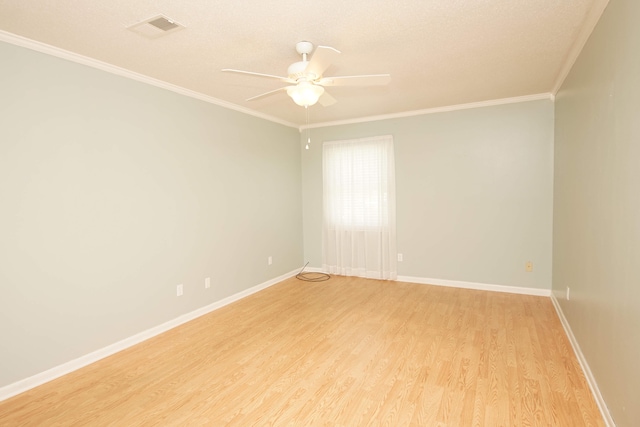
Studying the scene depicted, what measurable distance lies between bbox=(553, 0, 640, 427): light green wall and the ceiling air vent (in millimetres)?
2558

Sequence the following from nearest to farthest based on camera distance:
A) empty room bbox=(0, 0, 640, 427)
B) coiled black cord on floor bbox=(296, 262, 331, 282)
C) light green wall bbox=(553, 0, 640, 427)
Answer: light green wall bbox=(553, 0, 640, 427) → empty room bbox=(0, 0, 640, 427) → coiled black cord on floor bbox=(296, 262, 331, 282)

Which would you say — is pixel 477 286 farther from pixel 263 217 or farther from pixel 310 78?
pixel 310 78

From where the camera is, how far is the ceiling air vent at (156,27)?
85.3 inches

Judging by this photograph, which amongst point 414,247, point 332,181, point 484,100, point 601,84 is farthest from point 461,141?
point 601,84

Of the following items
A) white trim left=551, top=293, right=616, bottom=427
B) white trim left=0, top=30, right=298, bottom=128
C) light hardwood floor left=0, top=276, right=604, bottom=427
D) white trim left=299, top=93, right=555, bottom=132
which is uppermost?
white trim left=299, top=93, right=555, bottom=132

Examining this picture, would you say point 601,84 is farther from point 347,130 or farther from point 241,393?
point 347,130

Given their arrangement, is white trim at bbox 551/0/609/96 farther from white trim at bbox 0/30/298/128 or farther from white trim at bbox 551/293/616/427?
white trim at bbox 0/30/298/128

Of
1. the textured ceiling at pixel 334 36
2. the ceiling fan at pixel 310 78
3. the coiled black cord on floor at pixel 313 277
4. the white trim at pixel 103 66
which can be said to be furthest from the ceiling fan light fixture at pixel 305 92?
the coiled black cord on floor at pixel 313 277

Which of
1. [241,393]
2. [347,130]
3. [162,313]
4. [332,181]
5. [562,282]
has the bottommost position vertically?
[241,393]

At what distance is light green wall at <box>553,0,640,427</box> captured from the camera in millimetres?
1576

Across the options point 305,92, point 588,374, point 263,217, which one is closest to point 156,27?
point 305,92

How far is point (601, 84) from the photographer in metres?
2.10

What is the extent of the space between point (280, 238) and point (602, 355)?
3960 mm

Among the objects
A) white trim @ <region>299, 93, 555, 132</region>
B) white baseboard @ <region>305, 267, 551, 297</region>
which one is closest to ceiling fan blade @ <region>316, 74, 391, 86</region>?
white trim @ <region>299, 93, 555, 132</region>
